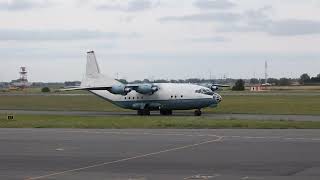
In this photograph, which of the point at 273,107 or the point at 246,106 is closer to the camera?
the point at 273,107

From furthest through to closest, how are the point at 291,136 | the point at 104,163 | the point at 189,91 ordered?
the point at 189,91 < the point at 291,136 < the point at 104,163

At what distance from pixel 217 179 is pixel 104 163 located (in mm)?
4545

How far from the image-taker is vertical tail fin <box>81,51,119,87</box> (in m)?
55.9

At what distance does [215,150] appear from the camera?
21.1 meters

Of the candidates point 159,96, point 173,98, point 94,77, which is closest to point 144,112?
point 159,96

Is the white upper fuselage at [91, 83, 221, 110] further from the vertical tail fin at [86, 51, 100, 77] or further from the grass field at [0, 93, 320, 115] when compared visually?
the grass field at [0, 93, 320, 115]

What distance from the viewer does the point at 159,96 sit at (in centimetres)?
5184

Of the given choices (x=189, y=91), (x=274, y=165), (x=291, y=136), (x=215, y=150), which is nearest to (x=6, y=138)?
(x=215, y=150)

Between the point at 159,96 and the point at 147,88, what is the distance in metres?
1.23

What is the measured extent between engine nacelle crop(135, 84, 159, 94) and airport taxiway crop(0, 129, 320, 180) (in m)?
22.9

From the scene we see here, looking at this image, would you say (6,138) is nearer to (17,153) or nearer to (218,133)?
(17,153)

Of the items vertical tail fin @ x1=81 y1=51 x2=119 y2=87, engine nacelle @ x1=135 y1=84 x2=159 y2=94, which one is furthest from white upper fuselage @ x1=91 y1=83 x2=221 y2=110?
vertical tail fin @ x1=81 y1=51 x2=119 y2=87

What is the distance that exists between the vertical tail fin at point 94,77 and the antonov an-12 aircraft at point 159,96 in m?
0.09

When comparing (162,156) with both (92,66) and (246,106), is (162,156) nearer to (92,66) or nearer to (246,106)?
(92,66)
